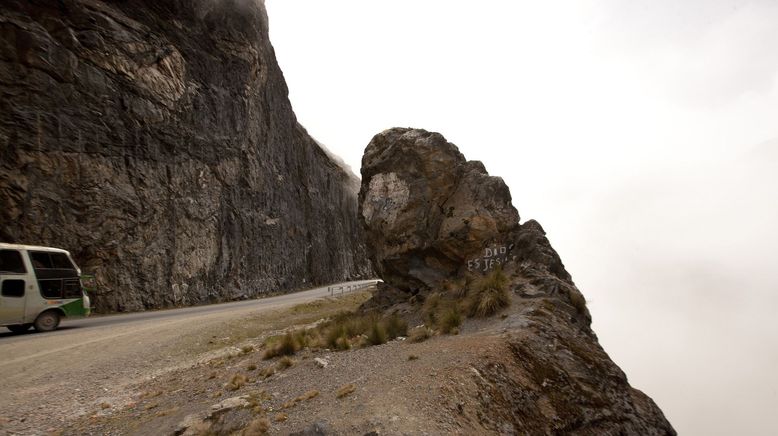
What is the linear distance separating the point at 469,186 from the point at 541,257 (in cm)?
365

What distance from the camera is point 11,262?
613 inches

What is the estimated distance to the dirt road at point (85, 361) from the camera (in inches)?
316

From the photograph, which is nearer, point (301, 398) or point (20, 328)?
point (301, 398)

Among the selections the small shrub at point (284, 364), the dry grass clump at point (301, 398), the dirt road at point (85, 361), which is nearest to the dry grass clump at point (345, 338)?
the small shrub at point (284, 364)

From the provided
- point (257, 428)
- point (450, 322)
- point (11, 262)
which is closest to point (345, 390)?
point (257, 428)

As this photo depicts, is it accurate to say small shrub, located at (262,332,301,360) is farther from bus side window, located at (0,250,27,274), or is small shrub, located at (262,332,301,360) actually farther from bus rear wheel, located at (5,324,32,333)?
bus rear wheel, located at (5,324,32,333)

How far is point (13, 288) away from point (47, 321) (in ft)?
6.22

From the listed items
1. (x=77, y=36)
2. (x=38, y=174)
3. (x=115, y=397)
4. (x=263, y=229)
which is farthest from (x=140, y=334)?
(x=263, y=229)

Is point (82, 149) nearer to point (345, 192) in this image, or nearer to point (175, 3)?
point (175, 3)

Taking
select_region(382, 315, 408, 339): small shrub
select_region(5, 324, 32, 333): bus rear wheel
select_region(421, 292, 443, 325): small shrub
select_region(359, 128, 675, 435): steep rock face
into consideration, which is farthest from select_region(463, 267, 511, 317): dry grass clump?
select_region(5, 324, 32, 333): bus rear wheel

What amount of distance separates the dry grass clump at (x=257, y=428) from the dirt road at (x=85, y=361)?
164 inches

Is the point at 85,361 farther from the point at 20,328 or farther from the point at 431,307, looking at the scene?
the point at 431,307

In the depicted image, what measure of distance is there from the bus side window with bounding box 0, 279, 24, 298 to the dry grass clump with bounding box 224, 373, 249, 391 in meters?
12.3

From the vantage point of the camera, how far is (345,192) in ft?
211
